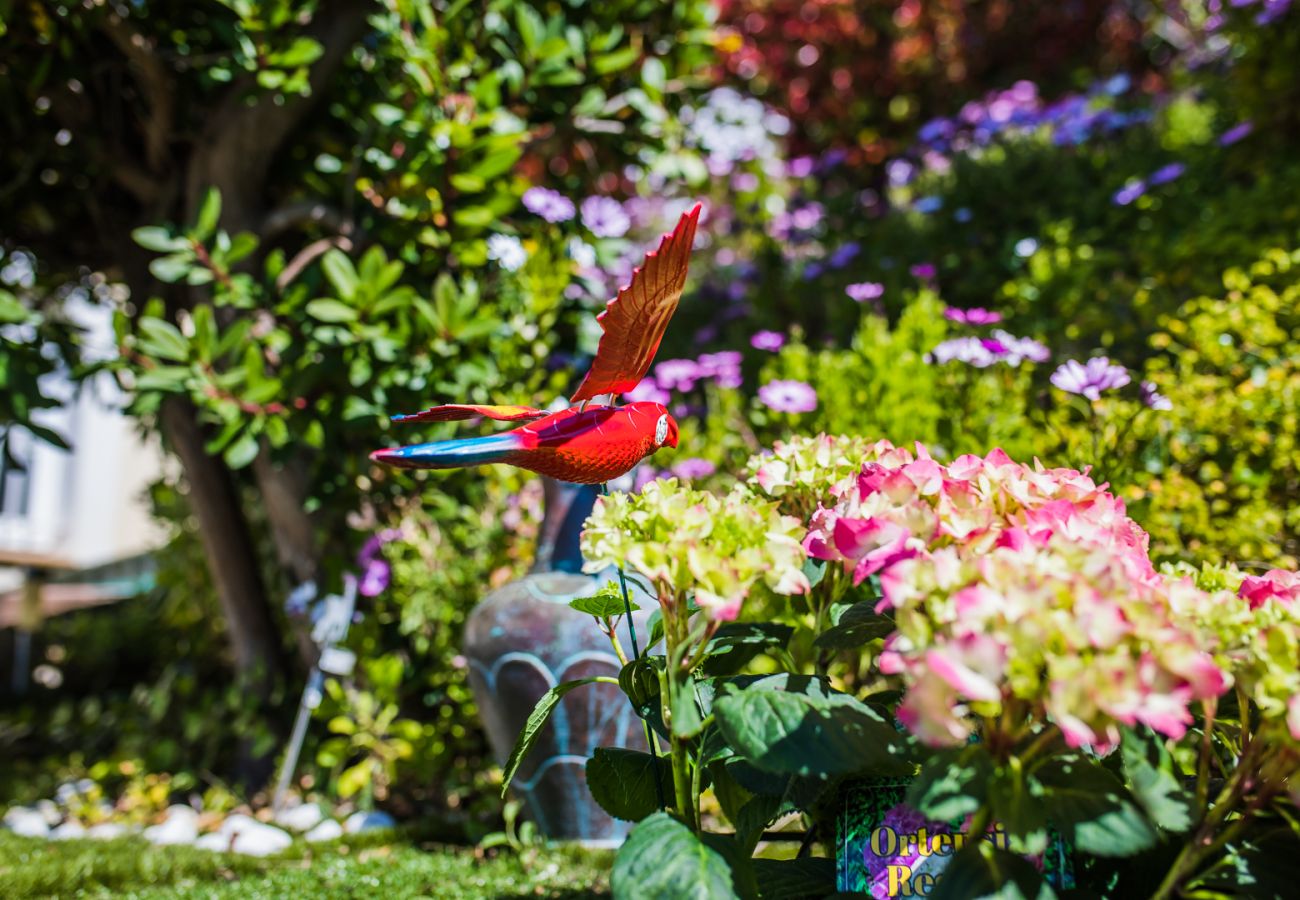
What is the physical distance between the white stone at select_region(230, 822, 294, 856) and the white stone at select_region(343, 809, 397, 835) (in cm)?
16

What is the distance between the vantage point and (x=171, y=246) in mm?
2303

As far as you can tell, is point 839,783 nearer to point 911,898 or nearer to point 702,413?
point 911,898

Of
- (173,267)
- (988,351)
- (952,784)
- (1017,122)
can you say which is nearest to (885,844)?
(952,784)

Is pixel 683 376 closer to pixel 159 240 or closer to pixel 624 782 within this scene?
pixel 159 240

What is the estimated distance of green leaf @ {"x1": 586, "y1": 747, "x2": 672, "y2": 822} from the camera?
3.89ft

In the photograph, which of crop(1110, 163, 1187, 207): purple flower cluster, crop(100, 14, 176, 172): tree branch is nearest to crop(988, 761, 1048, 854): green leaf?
crop(100, 14, 176, 172): tree branch

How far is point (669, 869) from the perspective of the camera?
35.5 inches

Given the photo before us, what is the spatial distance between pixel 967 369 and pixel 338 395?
165 centimetres

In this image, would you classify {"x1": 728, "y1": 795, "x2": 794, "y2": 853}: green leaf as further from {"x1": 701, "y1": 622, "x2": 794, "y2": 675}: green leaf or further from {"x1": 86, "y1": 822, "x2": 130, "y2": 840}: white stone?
{"x1": 86, "y1": 822, "x2": 130, "y2": 840}: white stone

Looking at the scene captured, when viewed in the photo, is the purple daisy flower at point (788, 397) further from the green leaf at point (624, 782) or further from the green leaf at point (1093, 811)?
the green leaf at point (1093, 811)

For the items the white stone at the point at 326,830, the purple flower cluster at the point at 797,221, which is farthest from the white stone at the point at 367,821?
the purple flower cluster at the point at 797,221

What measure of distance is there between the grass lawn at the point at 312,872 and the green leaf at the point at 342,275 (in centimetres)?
129

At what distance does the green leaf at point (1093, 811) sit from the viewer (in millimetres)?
812

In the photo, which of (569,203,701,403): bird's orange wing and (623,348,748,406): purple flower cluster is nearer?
(569,203,701,403): bird's orange wing
